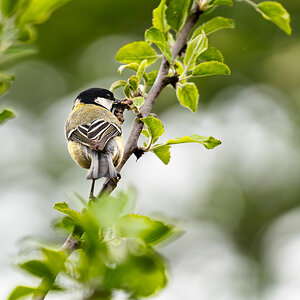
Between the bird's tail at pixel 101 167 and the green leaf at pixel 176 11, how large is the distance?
26.7 inches

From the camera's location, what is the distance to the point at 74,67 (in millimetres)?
10969

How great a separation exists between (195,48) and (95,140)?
133 cm

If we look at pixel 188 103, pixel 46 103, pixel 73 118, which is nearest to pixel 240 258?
pixel 46 103

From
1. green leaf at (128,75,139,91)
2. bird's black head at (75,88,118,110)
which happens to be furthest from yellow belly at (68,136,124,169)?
green leaf at (128,75,139,91)

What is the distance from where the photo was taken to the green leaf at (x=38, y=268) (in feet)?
3.04

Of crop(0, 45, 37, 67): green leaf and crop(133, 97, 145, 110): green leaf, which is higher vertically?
crop(0, 45, 37, 67): green leaf

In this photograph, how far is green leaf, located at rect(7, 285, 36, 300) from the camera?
976 mm

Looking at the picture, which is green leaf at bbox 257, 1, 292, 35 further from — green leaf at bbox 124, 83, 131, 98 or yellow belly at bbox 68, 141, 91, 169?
yellow belly at bbox 68, 141, 91, 169

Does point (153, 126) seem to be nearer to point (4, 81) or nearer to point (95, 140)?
point (4, 81)

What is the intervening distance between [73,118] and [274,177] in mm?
8493

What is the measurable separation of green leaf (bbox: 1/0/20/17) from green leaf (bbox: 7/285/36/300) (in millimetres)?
585

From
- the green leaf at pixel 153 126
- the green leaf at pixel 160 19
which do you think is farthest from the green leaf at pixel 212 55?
the green leaf at pixel 153 126

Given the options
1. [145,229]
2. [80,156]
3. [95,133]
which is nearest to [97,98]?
[95,133]

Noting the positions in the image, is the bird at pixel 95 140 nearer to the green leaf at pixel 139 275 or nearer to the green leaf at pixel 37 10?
the green leaf at pixel 37 10
